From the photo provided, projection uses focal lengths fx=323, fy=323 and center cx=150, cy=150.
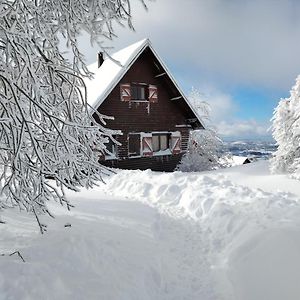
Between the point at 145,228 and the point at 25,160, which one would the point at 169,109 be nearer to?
the point at 145,228

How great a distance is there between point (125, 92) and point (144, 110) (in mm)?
1579

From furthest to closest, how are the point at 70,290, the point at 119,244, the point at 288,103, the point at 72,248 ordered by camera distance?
the point at 288,103 < the point at 119,244 < the point at 72,248 < the point at 70,290

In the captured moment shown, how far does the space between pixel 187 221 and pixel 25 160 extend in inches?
152

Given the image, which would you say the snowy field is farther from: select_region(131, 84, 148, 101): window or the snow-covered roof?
select_region(131, 84, 148, 101): window

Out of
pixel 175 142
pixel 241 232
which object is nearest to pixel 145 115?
pixel 175 142

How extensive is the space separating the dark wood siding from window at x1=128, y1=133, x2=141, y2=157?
22 centimetres

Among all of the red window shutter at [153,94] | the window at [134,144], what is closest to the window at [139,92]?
the red window shutter at [153,94]

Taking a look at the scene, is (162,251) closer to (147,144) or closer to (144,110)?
(147,144)

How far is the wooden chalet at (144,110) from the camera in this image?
54.0ft

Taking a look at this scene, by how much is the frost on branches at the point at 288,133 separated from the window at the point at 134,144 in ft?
23.7

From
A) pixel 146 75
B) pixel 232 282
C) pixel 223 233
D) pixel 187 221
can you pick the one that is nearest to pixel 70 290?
pixel 232 282

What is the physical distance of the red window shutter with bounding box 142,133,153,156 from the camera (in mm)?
17766

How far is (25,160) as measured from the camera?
366 cm

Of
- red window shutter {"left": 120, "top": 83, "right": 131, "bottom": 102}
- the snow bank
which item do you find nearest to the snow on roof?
red window shutter {"left": 120, "top": 83, "right": 131, "bottom": 102}
